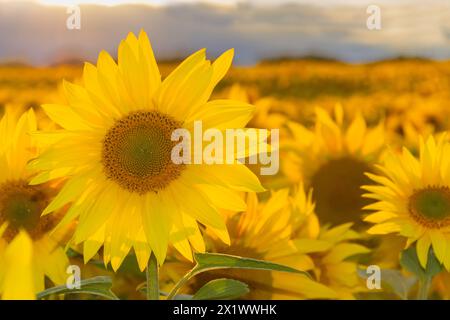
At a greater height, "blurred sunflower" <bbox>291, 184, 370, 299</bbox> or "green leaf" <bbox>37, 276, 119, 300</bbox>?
"blurred sunflower" <bbox>291, 184, 370, 299</bbox>

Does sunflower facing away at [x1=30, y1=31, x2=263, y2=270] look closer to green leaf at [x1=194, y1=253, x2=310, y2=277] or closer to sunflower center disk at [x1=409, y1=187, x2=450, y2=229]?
green leaf at [x1=194, y1=253, x2=310, y2=277]

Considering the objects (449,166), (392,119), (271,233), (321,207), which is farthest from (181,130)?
(392,119)

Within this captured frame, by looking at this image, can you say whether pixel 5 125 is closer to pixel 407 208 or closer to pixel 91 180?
pixel 91 180

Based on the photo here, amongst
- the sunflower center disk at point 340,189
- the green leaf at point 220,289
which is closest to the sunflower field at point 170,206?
the green leaf at point 220,289

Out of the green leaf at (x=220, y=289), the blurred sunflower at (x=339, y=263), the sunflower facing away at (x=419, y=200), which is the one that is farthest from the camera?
the blurred sunflower at (x=339, y=263)

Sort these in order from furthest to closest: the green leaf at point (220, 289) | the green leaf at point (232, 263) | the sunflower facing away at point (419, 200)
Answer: the sunflower facing away at point (419, 200)
the green leaf at point (220, 289)
the green leaf at point (232, 263)

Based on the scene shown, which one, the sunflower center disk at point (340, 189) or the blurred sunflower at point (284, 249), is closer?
the blurred sunflower at point (284, 249)

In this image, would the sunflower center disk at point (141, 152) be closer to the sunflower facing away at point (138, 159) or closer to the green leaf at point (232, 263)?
the sunflower facing away at point (138, 159)

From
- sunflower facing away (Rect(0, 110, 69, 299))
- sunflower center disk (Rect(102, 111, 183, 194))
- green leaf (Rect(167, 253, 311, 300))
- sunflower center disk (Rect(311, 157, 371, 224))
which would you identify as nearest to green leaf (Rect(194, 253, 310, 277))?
green leaf (Rect(167, 253, 311, 300))
